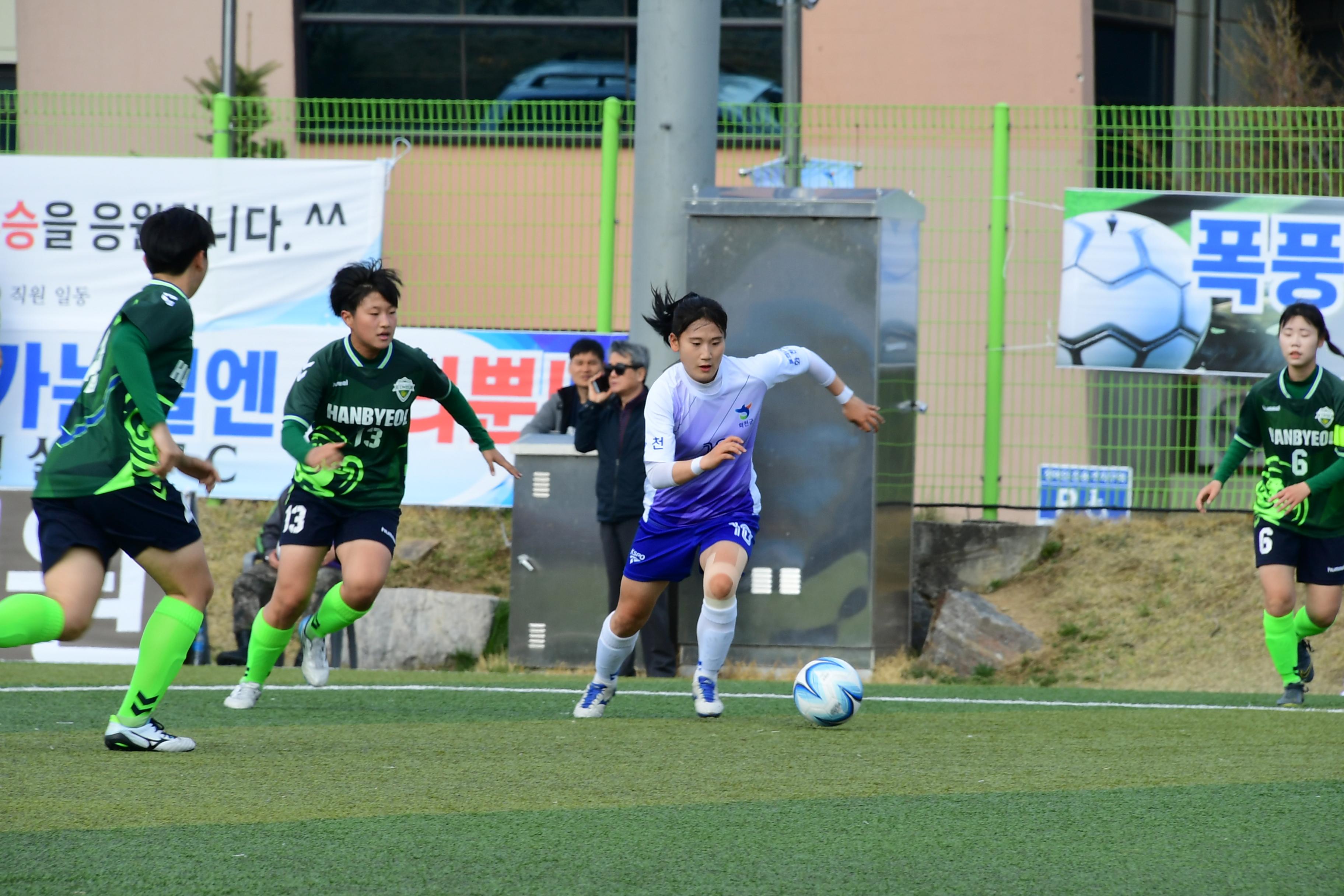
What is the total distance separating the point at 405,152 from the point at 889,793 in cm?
785

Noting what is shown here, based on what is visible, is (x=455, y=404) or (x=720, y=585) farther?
(x=455, y=404)

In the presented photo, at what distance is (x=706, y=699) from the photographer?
6820 mm

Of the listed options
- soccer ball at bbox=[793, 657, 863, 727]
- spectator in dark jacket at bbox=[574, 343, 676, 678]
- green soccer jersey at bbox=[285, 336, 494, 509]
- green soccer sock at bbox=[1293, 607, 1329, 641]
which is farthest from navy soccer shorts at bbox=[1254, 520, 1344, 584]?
green soccer jersey at bbox=[285, 336, 494, 509]

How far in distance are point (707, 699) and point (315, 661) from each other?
195 cm

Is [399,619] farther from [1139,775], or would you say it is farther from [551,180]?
[1139,775]

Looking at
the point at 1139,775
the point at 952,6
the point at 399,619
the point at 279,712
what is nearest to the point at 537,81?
the point at 952,6

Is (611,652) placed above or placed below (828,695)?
above

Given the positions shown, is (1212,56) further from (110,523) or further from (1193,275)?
(110,523)

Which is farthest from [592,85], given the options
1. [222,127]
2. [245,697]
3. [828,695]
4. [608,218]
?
[828,695]

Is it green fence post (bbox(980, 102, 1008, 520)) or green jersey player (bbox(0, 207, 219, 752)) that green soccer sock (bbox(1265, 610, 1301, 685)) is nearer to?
green fence post (bbox(980, 102, 1008, 520))

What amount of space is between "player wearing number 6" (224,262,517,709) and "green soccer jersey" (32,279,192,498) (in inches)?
46.4

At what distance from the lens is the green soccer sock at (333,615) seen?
269 inches

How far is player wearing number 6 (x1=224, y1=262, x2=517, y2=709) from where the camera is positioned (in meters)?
6.55

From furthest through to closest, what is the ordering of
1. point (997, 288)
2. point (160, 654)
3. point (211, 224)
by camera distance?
1. point (211, 224)
2. point (997, 288)
3. point (160, 654)
